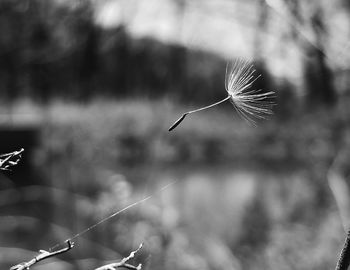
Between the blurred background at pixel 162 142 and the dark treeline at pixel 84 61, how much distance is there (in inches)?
0.7

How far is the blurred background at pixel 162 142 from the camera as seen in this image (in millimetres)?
3768

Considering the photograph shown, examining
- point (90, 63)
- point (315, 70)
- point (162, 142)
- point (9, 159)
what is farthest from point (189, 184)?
point (9, 159)

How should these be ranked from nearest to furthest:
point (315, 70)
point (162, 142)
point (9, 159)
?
1. point (9, 159)
2. point (315, 70)
3. point (162, 142)

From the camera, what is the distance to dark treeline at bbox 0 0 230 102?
12.7ft

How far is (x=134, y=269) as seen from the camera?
0.43 m

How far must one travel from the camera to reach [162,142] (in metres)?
5.36

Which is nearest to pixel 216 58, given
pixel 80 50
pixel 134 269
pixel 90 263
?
pixel 80 50

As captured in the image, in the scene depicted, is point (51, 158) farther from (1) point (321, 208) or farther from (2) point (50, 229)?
(1) point (321, 208)

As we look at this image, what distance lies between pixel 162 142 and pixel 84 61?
163cm

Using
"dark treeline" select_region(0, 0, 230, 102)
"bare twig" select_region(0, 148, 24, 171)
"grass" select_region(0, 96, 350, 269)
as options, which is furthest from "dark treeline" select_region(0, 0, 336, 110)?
"bare twig" select_region(0, 148, 24, 171)

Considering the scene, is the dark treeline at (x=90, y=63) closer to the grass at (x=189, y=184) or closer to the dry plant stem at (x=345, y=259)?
the grass at (x=189, y=184)

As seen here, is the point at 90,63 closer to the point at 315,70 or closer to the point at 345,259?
the point at 315,70

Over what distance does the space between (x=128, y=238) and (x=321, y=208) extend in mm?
2265

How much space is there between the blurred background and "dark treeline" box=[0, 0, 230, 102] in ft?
0.05
